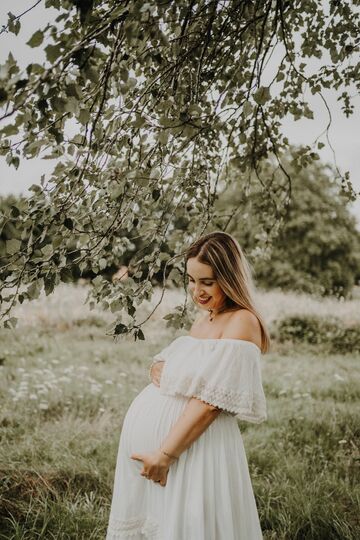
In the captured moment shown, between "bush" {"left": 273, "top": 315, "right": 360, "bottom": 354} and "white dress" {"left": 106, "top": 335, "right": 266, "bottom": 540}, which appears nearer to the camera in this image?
"white dress" {"left": 106, "top": 335, "right": 266, "bottom": 540}

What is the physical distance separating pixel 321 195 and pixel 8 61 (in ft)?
84.0

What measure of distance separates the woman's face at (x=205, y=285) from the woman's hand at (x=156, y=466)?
2.25 ft

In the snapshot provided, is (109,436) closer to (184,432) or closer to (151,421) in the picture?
(151,421)

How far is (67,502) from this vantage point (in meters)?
3.29

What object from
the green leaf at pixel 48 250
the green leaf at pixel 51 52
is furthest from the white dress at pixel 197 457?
the green leaf at pixel 51 52

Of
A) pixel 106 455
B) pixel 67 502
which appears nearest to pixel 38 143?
pixel 67 502

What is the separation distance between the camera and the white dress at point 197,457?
1.96 m

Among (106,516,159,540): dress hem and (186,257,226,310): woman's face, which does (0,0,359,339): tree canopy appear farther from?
(106,516,159,540): dress hem

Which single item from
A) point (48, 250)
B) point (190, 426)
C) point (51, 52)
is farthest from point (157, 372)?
point (51, 52)

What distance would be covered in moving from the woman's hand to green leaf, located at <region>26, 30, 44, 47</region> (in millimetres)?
1582

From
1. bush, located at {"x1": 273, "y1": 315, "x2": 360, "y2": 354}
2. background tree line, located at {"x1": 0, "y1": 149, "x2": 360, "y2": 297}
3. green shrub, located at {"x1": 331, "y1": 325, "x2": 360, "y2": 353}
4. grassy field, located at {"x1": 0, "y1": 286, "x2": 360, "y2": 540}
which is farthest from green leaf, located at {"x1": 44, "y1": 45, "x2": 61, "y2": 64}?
background tree line, located at {"x1": 0, "y1": 149, "x2": 360, "y2": 297}

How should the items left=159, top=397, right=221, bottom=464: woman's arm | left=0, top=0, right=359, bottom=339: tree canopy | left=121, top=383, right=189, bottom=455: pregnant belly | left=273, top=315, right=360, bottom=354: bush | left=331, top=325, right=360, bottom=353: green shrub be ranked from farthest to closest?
left=273, top=315, right=360, bottom=354: bush → left=331, top=325, right=360, bottom=353: green shrub → left=121, top=383, right=189, bottom=455: pregnant belly → left=159, top=397, right=221, bottom=464: woman's arm → left=0, top=0, right=359, bottom=339: tree canopy

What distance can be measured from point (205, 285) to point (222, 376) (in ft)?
1.42

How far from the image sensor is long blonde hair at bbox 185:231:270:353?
2.14m
